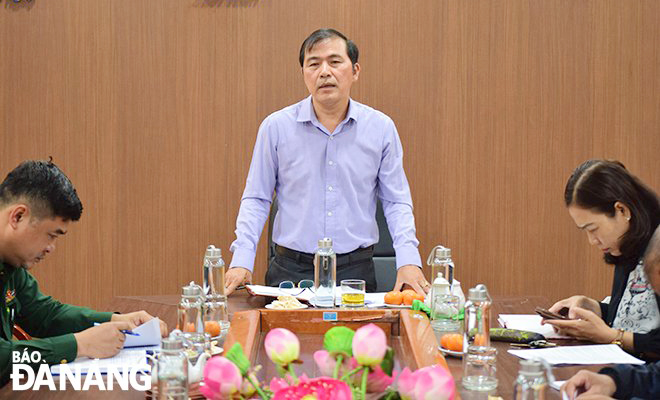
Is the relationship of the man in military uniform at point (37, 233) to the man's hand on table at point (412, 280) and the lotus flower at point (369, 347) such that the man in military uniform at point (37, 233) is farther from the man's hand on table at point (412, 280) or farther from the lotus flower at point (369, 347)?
the lotus flower at point (369, 347)

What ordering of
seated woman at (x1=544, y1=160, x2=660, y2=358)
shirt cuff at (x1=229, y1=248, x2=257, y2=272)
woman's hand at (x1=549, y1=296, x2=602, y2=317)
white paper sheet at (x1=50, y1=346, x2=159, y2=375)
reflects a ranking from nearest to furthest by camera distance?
white paper sheet at (x1=50, y1=346, x2=159, y2=375) → seated woman at (x1=544, y1=160, x2=660, y2=358) → woman's hand at (x1=549, y1=296, x2=602, y2=317) → shirt cuff at (x1=229, y1=248, x2=257, y2=272)

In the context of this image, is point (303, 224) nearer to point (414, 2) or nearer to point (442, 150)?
point (442, 150)

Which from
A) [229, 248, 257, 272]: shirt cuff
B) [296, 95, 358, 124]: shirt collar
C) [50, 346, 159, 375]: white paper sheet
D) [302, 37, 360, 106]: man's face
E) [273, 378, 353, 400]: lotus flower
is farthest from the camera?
[296, 95, 358, 124]: shirt collar

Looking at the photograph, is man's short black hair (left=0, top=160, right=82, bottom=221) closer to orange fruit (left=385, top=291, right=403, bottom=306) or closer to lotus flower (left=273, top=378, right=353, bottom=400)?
orange fruit (left=385, top=291, right=403, bottom=306)

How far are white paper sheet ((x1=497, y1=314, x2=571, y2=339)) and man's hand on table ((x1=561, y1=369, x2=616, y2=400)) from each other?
0.50 m

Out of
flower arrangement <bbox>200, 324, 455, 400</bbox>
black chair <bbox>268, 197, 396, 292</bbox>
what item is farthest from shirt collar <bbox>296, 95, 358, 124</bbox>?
flower arrangement <bbox>200, 324, 455, 400</bbox>

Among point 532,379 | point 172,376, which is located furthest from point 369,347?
point 172,376

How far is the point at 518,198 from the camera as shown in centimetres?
400

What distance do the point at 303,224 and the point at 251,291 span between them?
62 centimetres

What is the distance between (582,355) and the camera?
77.5 inches

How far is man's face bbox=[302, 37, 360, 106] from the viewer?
310cm

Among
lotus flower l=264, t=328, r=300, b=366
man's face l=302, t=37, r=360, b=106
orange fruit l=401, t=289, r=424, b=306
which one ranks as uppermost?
man's face l=302, t=37, r=360, b=106

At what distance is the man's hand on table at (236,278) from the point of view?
8.75 feet

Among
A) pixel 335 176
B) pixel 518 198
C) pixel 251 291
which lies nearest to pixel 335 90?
pixel 335 176
